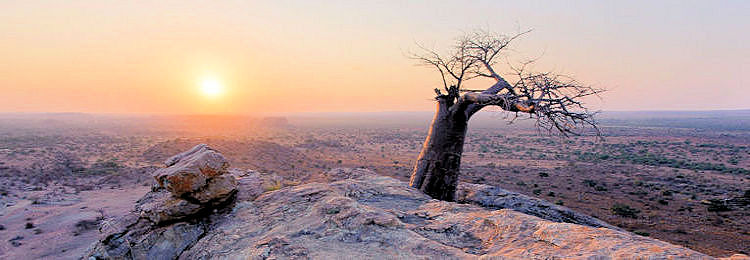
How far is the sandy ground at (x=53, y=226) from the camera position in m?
7.95

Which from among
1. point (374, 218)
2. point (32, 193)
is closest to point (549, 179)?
point (374, 218)

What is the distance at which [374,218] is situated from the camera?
12.4 feet

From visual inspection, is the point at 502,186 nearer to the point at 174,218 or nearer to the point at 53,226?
the point at 174,218

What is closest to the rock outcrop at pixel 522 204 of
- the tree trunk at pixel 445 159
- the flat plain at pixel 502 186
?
the tree trunk at pixel 445 159

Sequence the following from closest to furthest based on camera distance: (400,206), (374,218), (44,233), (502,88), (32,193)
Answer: (374,218), (400,206), (502,88), (44,233), (32,193)

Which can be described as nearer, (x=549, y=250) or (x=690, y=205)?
(x=549, y=250)

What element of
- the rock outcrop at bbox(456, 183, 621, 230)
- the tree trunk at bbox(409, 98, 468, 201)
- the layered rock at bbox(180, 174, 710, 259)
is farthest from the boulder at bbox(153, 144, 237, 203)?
Result: the rock outcrop at bbox(456, 183, 621, 230)

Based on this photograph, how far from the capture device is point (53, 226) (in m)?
9.53

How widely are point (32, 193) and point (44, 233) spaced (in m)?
6.39

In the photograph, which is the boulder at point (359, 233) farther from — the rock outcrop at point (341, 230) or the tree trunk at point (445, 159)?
the tree trunk at point (445, 159)

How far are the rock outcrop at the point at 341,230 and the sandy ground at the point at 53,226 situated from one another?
565 cm

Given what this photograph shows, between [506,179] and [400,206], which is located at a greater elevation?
[400,206]

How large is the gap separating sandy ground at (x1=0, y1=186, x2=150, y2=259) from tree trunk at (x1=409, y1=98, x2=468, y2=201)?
872cm

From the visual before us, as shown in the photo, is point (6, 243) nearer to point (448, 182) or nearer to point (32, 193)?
point (32, 193)
